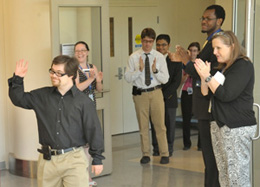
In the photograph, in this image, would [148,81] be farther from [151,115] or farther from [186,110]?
[186,110]

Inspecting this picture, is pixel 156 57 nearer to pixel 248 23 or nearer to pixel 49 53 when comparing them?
pixel 49 53

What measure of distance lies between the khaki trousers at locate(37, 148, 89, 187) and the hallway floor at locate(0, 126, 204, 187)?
2202 mm

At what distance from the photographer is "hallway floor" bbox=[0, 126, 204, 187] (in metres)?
6.23

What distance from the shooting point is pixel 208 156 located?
16.4 feet

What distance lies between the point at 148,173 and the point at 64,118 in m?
2.88

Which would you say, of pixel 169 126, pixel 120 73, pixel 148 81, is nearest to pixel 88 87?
pixel 148 81

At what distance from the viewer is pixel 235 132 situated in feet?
14.4

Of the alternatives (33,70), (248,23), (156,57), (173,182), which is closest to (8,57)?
(33,70)

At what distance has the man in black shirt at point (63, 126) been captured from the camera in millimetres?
3963

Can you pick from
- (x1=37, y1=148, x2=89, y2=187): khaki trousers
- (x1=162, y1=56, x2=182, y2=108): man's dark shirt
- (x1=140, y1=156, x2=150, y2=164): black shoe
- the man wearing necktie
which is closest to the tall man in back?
(x1=37, y1=148, x2=89, y2=187): khaki trousers

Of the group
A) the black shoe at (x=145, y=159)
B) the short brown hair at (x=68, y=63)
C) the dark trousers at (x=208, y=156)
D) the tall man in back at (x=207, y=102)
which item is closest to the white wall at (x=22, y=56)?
the black shoe at (x=145, y=159)

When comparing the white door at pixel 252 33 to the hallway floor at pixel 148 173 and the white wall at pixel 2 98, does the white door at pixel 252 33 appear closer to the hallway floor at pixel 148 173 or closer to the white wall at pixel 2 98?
the hallway floor at pixel 148 173

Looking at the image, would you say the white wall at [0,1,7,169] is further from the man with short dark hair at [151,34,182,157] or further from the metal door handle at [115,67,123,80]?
the metal door handle at [115,67,123,80]

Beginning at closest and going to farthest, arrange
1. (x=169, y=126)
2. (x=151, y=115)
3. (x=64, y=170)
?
(x=64, y=170)
(x=151, y=115)
(x=169, y=126)
